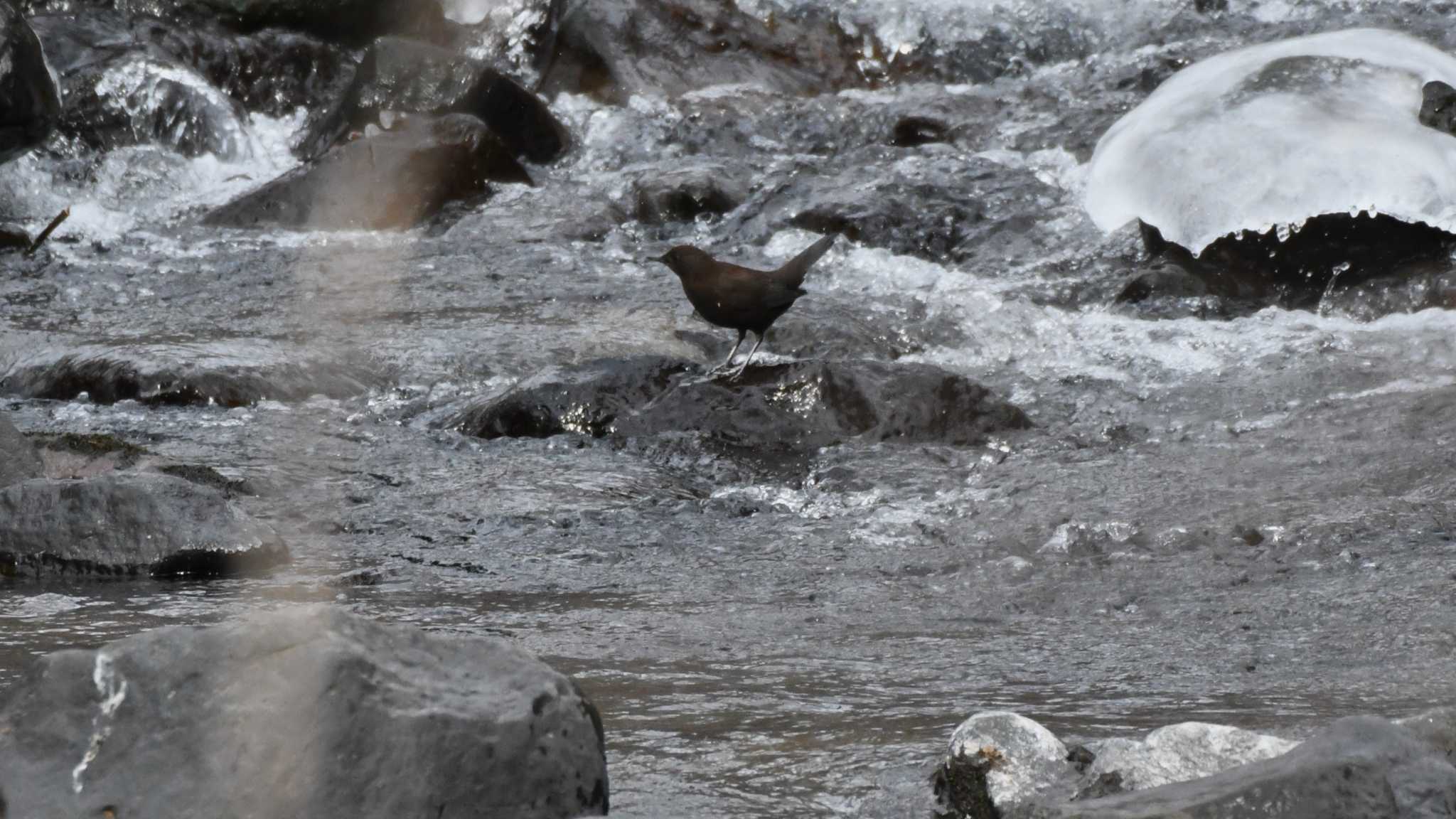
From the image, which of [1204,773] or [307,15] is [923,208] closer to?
[307,15]

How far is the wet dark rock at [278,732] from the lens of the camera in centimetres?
213

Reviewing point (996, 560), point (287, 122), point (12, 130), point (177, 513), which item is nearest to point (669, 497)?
point (996, 560)

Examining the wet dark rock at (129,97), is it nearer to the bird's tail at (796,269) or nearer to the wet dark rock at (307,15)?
the wet dark rock at (307,15)

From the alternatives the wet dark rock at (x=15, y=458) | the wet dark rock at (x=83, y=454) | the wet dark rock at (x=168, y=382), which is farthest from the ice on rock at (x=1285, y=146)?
the wet dark rock at (x=15, y=458)

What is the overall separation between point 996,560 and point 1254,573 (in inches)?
24.5

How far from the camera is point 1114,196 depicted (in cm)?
798

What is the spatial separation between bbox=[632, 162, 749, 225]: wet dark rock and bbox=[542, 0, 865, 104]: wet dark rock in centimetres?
194

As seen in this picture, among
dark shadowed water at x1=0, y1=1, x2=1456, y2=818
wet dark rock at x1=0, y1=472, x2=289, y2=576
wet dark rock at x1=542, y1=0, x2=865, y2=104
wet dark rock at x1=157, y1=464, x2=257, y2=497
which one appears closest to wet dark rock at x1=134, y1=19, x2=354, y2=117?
wet dark rock at x1=542, y1=0, x2=865, y2=104

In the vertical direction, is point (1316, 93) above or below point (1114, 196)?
above

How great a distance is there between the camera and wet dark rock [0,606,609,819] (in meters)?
2.13

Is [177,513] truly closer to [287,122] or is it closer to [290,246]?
[290,246]

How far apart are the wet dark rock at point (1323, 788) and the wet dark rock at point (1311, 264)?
17.0 ft

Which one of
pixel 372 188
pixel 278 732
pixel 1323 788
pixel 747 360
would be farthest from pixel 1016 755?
pixel 372 188

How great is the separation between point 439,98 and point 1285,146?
5.04 metres
